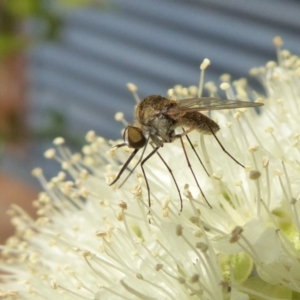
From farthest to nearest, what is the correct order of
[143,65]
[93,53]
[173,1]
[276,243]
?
[93,53] < [143,65] < [173,1] < [276,243]

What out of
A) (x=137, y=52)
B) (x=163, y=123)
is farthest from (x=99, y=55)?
(x=163, y=123)

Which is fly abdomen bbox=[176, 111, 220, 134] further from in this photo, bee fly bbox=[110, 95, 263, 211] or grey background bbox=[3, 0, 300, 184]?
grey background bbox=[3, 0, 300, 184]

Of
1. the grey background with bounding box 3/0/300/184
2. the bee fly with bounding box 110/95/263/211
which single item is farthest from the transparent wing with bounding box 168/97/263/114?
the grey background with bounding box 3/0/300/184

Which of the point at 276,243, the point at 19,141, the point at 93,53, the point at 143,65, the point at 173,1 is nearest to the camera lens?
the point at 276,243

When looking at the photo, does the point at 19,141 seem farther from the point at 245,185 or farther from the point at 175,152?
the point at 245,185

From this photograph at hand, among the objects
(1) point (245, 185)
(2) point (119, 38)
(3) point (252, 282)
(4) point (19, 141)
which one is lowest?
(3) point (252, 282)

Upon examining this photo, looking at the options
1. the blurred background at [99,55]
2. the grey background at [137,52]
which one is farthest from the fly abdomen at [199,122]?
the grey background at [137,52]

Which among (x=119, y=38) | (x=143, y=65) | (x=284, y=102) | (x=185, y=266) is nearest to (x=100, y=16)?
(x=119, y=38)
